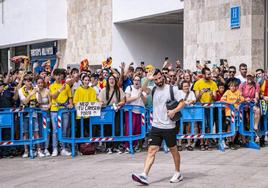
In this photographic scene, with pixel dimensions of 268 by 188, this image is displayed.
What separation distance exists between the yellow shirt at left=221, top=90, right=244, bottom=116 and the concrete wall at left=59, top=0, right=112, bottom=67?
15.6 metres

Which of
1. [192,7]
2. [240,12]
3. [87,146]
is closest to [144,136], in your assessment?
[87,146]

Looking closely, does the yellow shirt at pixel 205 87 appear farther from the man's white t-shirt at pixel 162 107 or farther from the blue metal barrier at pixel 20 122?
the man's white t-shirt at pixel 162 107

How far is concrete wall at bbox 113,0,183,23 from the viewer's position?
24.2m

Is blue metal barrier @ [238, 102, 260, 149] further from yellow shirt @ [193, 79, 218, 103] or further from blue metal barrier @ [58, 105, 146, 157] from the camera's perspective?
blue metal barrier @ [58, 105, 146, 157]

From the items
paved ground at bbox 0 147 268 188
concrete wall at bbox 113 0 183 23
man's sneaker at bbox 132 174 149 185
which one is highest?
concrete wall at bbox 113 0 183 23

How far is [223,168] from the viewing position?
1106cm

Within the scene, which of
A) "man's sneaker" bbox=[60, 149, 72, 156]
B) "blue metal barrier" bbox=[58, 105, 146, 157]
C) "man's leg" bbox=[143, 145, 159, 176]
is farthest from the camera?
"man's sneaker" bbox=[60, 149, 72, 156]

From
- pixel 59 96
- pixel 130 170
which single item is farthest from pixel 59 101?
pixel 130 170

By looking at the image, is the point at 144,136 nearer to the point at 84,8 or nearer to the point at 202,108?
the point at 202,108

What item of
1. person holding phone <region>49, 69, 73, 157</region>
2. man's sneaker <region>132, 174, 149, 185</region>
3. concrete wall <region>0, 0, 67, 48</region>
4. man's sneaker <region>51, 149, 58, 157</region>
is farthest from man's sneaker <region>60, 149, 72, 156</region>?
concrete wall <region>0, 0, 67, 48</region>

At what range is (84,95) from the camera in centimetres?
1348

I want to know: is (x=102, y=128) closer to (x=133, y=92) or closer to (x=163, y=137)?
(x=133, y=92)

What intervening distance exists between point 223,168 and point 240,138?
358 cm

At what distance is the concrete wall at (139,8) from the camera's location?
24.2m
